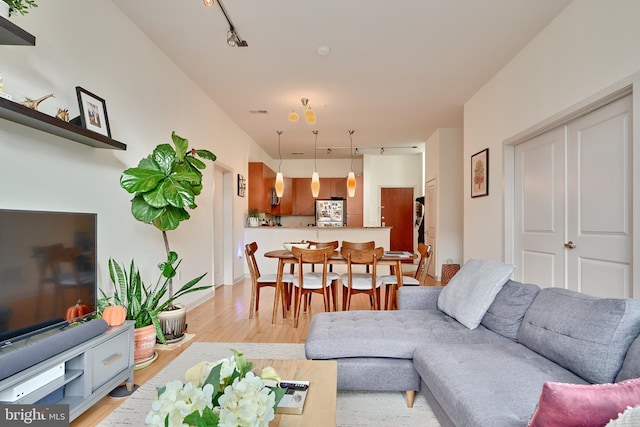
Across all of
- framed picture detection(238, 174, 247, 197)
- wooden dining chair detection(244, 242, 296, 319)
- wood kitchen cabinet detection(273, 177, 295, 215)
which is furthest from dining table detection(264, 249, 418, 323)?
wood kitchen cabinet detection(273, 177, 295, 215)

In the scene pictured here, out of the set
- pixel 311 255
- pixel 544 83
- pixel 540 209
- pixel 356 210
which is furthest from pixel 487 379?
pixel 356 210

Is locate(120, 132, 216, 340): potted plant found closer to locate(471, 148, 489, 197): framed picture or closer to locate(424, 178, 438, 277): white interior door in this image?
locate(471, 148, 489, 197): framed picture

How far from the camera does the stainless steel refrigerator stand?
9.27 m

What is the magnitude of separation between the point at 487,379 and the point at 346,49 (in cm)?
312

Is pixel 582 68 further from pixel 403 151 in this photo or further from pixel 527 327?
pixel 403 151

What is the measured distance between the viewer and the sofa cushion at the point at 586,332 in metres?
1.38

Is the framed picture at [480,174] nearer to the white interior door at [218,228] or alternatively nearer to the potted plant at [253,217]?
the white interior door at [218,228]

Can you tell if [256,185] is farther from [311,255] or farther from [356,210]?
[311,255]

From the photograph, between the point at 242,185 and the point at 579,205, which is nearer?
the point at 579,205

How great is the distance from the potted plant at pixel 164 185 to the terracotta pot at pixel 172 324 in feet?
1.30

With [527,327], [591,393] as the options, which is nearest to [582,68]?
[527,327]

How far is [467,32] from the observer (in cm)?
312

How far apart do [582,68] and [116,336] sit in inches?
149

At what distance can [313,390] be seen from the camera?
1472mm
